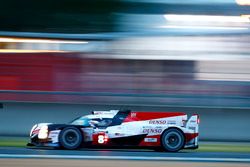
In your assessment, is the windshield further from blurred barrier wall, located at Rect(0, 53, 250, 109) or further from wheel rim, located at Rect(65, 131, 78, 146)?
blurred barrier wall, located at Rect(0, 53, 250, 109)

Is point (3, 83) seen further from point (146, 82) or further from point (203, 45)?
point (203, 45)

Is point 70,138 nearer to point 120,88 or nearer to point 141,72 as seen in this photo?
point 120,88

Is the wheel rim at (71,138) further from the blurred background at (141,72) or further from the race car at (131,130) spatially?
the blurred background at (141,72)

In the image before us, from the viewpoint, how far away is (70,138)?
14977mm

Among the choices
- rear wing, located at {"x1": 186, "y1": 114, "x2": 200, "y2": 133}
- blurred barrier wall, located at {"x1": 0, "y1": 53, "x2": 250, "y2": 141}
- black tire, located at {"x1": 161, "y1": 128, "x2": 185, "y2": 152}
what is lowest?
black tire, located at {"x1": 161, "y1": 128, "x2": 185, "y2": 152}

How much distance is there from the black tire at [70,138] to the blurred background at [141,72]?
13.2 feet

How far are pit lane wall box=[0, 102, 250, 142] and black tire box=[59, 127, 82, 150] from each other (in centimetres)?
399

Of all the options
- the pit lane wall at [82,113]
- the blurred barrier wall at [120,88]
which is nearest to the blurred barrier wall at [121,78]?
the blurred barrier wall at [120,88]

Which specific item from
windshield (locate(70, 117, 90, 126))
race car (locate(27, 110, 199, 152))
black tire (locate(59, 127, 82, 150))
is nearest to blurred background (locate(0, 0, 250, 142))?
race car (locate(27, 110, 199, 152))

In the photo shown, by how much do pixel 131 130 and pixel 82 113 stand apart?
4.09 meters

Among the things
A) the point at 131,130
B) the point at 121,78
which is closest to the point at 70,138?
the point at 131,130

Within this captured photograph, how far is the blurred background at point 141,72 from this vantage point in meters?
19.0

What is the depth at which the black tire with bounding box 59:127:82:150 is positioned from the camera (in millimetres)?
14914

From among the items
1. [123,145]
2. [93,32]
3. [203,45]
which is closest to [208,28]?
[203,45]
